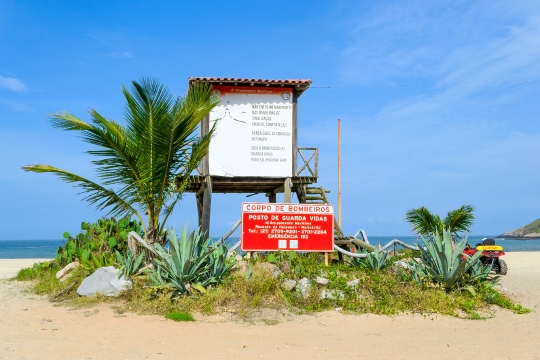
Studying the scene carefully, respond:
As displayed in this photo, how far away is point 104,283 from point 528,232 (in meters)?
132

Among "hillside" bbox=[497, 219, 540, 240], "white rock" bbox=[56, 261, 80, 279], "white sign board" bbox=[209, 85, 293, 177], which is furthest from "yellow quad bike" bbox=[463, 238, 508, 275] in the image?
"hillside" bbox=[497, 219, 540, 240]

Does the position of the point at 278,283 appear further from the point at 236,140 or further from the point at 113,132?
the point at 236,140

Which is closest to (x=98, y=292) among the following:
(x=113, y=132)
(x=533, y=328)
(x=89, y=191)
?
(x=89, y=191)

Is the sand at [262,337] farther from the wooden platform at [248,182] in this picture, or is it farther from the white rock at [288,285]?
the wooden platform at [248,182]

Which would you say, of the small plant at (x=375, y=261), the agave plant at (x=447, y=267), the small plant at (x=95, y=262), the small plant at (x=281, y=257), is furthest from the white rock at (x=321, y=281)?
the small plant at (x=95, y=262)

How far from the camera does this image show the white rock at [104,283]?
407 inches

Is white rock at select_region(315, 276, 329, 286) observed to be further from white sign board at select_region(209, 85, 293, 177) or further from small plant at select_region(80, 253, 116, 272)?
white sign board at select_region(209, 85, 293, 177)

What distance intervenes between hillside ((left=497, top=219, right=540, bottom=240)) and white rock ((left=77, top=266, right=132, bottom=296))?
123161 millimetres

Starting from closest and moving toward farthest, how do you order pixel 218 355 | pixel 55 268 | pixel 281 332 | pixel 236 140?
pixel 218 355
pixel 281 332
pixel 55 268
pixel 236 140

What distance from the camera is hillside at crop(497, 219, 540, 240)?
11896cm

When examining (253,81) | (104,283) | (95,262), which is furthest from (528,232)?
(104,283)

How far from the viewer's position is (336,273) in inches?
426

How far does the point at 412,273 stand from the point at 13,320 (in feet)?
26.2

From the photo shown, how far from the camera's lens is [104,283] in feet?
34.3
